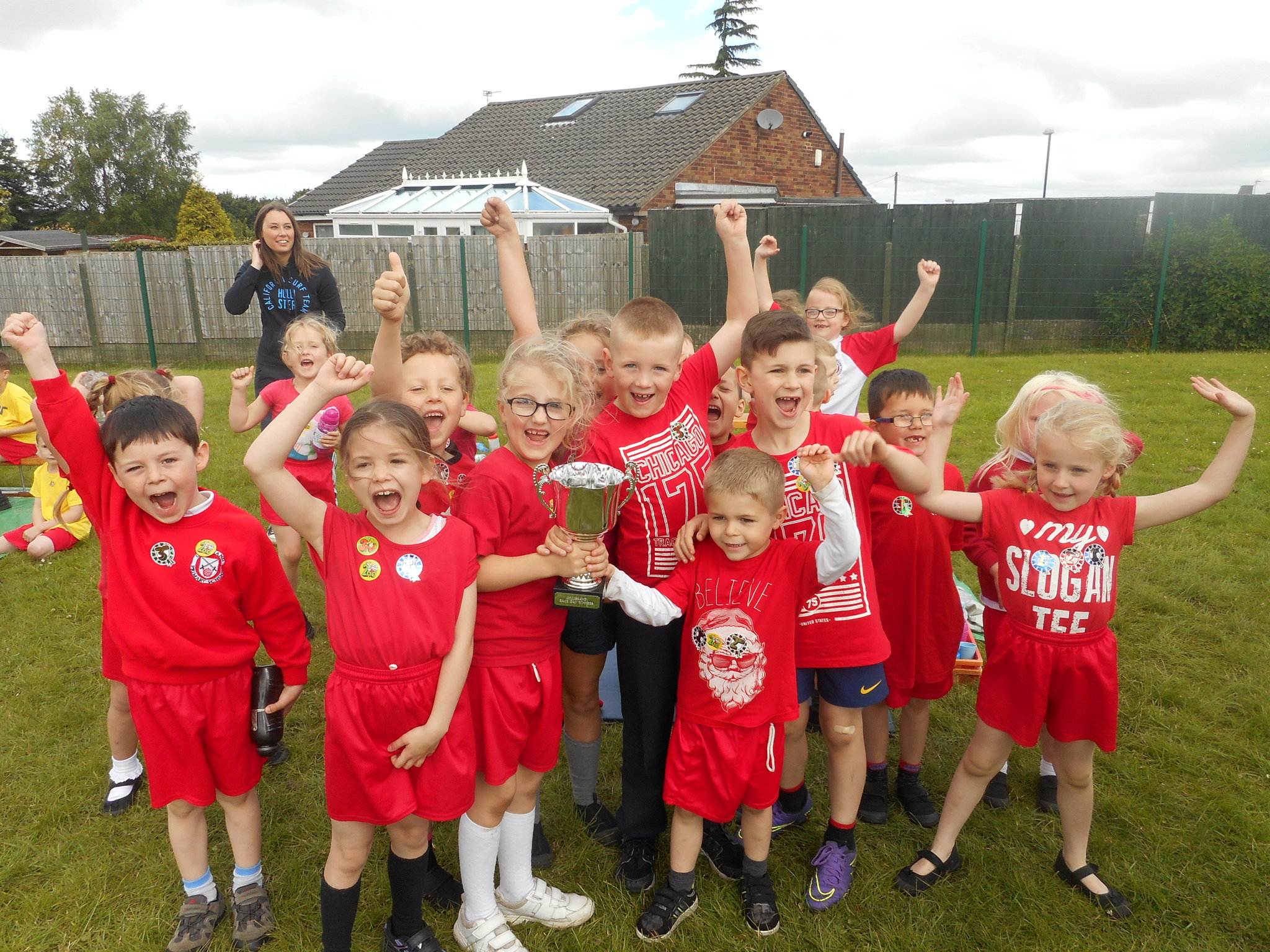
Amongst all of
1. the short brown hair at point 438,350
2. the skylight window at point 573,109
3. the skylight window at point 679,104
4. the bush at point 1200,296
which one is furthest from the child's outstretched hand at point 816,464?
the skylight window at point 573,109

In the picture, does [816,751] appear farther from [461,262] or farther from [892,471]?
[461,262]

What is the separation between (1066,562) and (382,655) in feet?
6.59

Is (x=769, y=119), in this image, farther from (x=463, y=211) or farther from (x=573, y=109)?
(x=463, y=211)

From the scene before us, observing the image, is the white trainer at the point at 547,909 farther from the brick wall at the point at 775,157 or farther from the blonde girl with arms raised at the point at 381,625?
the brick wall at the point at 775,157

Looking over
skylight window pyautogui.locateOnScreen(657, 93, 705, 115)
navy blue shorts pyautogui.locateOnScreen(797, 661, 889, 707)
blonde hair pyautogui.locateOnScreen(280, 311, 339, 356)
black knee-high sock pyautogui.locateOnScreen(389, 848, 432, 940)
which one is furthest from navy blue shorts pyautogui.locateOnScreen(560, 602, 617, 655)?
skylight window pyautogui.locateOnScreen(657, 93, 705, 115)

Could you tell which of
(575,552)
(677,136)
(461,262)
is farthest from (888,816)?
(677,136)

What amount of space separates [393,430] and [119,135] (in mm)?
58680

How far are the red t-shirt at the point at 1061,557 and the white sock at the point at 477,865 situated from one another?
69.5 inches

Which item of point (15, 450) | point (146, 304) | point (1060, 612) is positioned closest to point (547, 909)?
point (1060, 612)

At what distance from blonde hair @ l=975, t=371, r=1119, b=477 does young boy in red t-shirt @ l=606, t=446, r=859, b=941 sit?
105cm

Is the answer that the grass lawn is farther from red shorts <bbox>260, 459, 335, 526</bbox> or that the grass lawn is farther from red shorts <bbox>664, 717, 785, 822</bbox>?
red shorts <bbox>260, 459, 335, 526</bbox>

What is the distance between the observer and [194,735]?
2.37 metres

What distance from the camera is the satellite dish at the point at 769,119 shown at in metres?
23.1

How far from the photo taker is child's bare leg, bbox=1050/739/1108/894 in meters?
2.56
